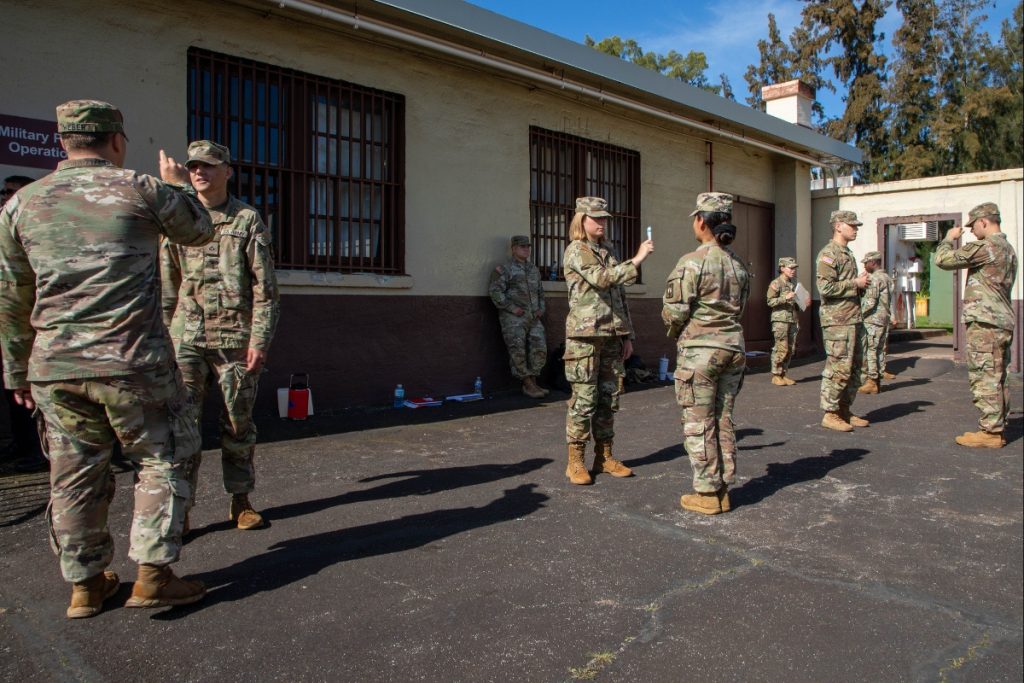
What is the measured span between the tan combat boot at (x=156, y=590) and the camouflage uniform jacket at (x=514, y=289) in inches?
249

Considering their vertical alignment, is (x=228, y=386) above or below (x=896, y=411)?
above

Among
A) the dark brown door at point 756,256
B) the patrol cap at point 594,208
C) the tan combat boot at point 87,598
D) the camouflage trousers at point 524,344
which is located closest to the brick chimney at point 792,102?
the dark brown door at point 756,256

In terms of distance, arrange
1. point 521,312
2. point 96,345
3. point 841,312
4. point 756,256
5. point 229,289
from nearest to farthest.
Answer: point 96,345
point 229,289
point 841,312
point 521,312
point 756,256

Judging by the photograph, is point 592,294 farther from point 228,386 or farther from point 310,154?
point 310,154

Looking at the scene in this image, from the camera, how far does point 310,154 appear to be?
7871 mm

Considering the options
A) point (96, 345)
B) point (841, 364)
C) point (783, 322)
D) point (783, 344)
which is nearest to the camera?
point (96, 345)

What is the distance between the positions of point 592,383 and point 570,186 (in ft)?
20.7

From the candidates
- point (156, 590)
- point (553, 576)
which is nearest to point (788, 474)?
point (553, 576)

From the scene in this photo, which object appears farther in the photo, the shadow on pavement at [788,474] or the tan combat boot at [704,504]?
the shadow on pavement at [788,474]

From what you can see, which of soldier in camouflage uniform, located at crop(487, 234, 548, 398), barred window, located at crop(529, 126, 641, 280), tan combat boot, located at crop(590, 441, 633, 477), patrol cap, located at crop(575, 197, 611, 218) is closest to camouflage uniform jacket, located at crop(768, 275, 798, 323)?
barred window, located at crop(529, 126, 641, 280)

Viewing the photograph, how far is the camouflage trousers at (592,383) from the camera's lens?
495 centimetres

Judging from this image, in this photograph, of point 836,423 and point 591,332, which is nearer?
point 591,332

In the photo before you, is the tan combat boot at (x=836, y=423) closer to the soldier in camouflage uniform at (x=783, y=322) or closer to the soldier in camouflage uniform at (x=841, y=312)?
the soldier in camouflage uniform at (x=841, y=312)

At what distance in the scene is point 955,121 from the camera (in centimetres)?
2612
